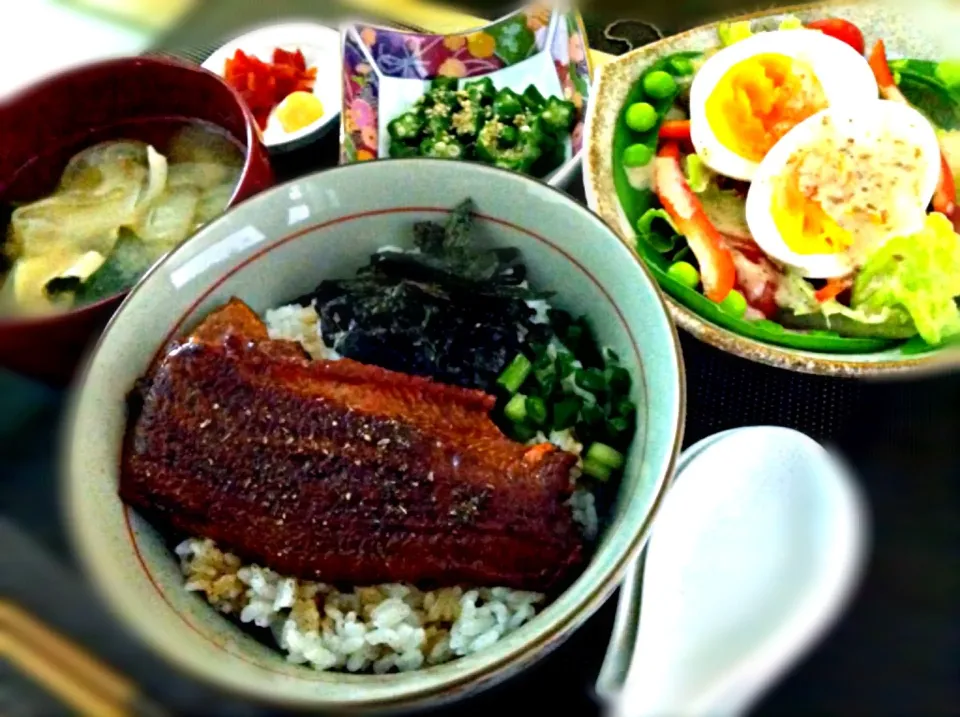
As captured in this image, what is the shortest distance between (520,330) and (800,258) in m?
0.46

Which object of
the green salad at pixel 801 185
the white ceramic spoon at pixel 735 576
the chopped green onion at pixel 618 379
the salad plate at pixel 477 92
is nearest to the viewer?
the white ceramic spoon at pixel 735 576

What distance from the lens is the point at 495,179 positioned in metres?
0.96

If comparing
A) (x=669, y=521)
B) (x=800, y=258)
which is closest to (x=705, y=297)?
(x=800, y=258)

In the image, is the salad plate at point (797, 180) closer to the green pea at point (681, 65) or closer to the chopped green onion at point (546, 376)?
the green pea at point (681, 65)

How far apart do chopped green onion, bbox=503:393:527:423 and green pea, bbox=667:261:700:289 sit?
343 millimetres

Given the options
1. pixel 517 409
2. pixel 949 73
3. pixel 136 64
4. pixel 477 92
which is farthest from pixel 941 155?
pixel 136 64

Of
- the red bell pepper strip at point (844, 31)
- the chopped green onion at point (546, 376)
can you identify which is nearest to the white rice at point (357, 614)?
the chopped green onion at point (546, 376)

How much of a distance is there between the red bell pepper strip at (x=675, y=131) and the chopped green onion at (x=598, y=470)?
0.66 meters

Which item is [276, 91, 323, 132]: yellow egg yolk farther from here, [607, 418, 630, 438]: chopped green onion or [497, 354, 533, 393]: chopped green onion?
[607, 418, 630, 438]: chopped green onion

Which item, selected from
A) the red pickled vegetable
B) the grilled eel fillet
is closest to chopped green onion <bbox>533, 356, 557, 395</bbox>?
the grilled eel fillet

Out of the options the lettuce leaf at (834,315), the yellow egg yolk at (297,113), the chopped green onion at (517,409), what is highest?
the yellow egg yolk at (297,113)

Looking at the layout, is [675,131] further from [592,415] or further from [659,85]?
[592,415]

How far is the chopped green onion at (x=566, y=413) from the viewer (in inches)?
37.4

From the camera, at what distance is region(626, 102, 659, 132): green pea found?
4.27 feet
